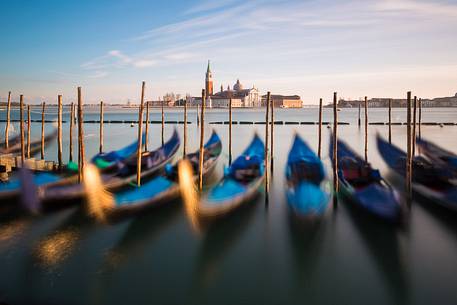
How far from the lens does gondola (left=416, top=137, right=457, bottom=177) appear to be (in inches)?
412

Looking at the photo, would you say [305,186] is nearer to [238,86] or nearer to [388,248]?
[388,248]

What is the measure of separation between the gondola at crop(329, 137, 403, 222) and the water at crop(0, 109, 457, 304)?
1.74 ft

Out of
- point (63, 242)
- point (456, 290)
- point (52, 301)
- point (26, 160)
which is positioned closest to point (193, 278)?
point (52, 301)

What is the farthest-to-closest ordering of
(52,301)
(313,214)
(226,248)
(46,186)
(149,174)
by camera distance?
(149,174), (46,186), (313,214), (226,248), (52,301)

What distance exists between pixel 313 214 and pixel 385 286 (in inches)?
91.2

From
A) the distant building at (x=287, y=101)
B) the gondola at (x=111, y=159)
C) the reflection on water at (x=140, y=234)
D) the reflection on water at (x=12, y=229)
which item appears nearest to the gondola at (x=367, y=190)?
the reflection on water at (x=140, y=234)

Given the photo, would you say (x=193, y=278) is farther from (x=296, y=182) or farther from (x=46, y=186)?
(x=46, y=186)

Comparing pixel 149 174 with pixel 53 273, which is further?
pixel 149 174

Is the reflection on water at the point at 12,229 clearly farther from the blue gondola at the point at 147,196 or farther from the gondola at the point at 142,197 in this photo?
the blue gondola at the point at 147,196

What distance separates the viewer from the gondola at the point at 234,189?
23.2ft

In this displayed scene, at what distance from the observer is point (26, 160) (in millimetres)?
11367

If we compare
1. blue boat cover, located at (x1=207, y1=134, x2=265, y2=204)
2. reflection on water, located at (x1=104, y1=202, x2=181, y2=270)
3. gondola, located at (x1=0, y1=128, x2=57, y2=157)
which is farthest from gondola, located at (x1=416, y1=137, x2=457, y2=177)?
gondola, located at (x1=0, y1=128, x2=57, y2=157)

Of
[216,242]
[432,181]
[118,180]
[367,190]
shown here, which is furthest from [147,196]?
[432,181]

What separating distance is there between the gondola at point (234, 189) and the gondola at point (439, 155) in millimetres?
5791
